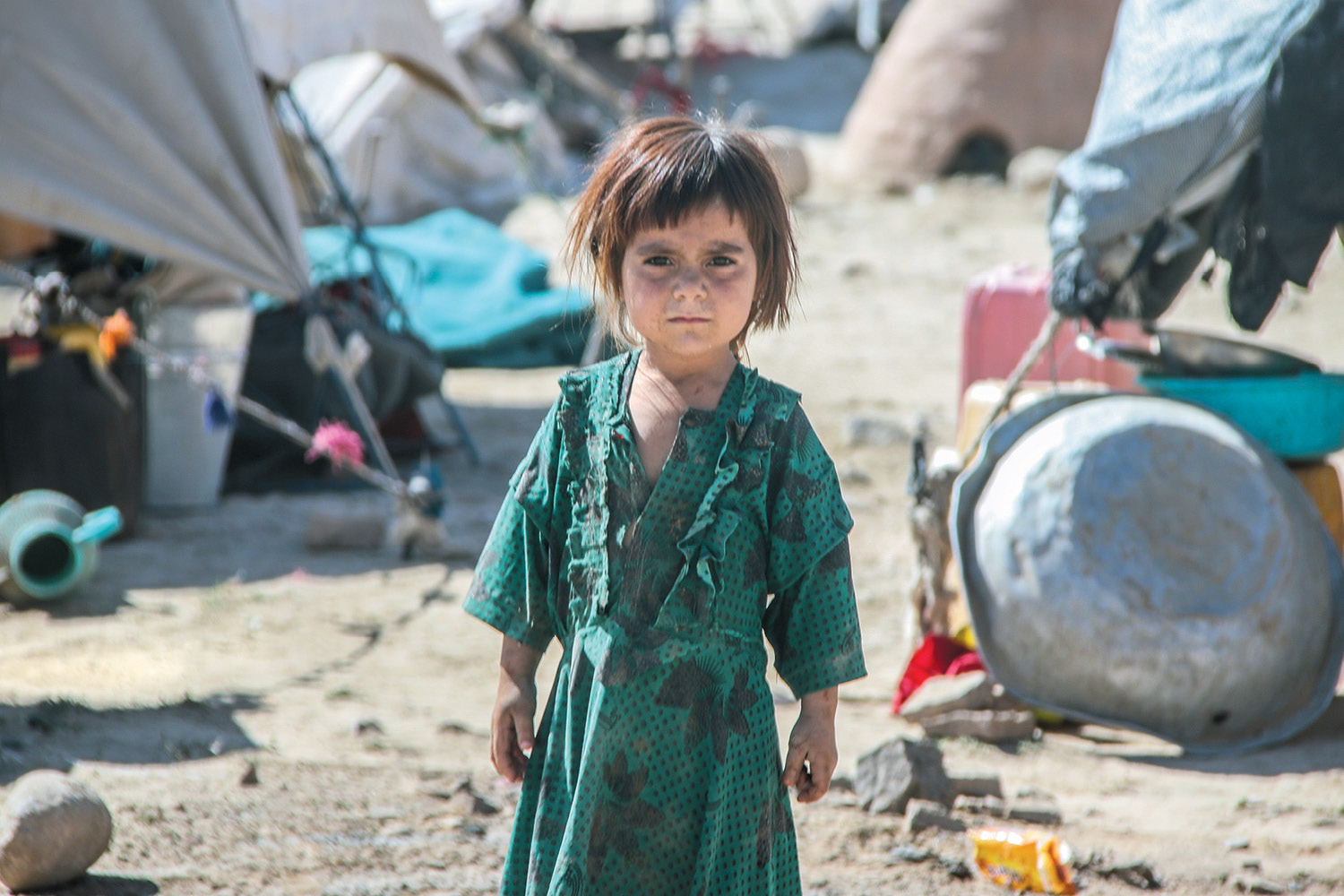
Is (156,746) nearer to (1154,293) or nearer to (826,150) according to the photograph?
(1154,293)

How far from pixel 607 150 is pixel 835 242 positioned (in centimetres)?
1023

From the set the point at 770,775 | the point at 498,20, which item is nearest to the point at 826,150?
the point at 498,20

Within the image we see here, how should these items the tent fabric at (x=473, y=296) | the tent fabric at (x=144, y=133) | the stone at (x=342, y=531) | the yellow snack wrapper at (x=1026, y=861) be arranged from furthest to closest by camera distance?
the tent fabric at (x=473, y=296) → the stone at (x=342, y=531) → the tent fabric at (x=144, y=133) → the yellow snack wrapper at (x=1026, y=861)

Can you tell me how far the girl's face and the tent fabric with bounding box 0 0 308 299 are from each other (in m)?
3.65

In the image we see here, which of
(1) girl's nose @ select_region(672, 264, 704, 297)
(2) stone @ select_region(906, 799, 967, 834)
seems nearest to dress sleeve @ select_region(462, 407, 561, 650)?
(1) girl's nose @ select_region(672, 264, 704, 297)

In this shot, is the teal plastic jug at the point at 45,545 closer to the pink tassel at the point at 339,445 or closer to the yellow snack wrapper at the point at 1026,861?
the pink tassel at the point at 339,445

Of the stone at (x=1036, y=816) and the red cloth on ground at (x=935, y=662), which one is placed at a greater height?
the red cloth on ground at (x=935, y=662)

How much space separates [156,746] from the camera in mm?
3436

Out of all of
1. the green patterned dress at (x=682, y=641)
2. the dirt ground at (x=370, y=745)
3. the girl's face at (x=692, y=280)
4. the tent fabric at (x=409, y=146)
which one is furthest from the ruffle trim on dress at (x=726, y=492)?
the tent fabric at (x=409, y=146)

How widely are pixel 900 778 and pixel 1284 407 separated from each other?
1.71 metres

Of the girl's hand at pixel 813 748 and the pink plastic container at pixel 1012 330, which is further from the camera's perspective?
the pink plastic container at pixel 1012 330

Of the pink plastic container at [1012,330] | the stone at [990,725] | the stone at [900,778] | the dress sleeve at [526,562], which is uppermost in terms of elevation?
the pink plastic container at [1012,330]

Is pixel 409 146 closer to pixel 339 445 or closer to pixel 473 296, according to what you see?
pixel 473 296

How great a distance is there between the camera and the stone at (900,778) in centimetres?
319
